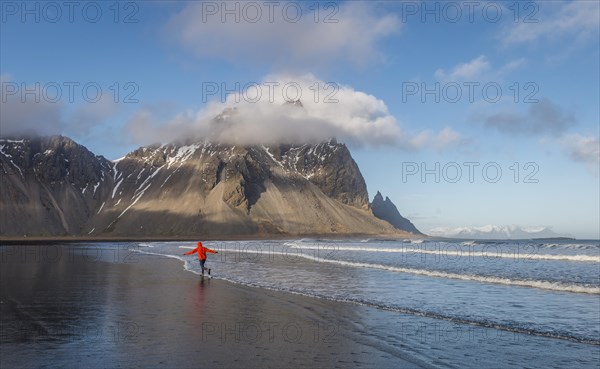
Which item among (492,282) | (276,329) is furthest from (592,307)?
(276,329)

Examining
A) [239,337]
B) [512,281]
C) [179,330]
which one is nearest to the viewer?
[239,337]

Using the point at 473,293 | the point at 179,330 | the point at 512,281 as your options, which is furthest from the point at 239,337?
the point at 512,281

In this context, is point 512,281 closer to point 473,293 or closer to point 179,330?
point 473,293

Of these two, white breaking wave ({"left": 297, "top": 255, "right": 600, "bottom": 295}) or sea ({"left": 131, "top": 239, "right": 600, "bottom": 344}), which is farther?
white breaking wave ({"left": 297, "top": 255, "right": 600, "bottom": 295})

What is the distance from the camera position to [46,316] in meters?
15.5

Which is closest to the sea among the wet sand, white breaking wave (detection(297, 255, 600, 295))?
white breaking wave (detection(297, 255, 600, 295))

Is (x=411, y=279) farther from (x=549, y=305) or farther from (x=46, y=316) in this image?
(x=46, y=316)

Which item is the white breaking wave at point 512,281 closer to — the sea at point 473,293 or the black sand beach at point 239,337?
the sea at point 473,293

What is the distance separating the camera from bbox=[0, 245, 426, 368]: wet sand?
10617 millimetres

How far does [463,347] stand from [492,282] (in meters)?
16.1

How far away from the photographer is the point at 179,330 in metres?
13.7

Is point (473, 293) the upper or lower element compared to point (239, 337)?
lower

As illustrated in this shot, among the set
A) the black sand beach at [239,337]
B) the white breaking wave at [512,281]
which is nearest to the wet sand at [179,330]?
the black sand beach at [239,337]

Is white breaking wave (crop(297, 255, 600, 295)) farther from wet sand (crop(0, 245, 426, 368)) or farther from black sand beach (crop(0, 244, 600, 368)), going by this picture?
wet sand (crop(0, 245, 426, 368))
